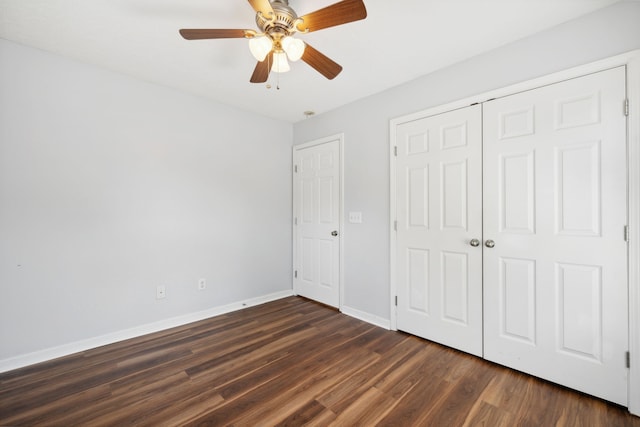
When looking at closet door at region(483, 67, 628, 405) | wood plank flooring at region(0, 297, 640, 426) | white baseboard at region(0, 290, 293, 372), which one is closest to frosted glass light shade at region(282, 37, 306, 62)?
closet door at region(483, 67, 628, 405)

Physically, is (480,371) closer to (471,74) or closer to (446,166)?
(446,166)

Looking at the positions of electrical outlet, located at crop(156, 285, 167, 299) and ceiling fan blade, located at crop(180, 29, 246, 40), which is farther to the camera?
electrical outlet, located at crop(156, 285, 167, 299)

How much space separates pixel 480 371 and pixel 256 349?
1.82 m

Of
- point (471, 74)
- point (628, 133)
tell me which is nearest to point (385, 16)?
point (471, 74)

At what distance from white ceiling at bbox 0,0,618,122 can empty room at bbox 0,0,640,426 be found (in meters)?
0.02

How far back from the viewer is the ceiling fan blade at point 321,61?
5.64ft

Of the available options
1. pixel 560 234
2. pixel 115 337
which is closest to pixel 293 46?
pixel 560 234

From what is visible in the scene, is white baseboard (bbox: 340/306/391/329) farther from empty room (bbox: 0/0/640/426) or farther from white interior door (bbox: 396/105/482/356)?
white interior door (bbox: 396/105/482/356)

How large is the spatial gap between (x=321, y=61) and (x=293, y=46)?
25 cm

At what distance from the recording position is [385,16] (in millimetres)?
1816

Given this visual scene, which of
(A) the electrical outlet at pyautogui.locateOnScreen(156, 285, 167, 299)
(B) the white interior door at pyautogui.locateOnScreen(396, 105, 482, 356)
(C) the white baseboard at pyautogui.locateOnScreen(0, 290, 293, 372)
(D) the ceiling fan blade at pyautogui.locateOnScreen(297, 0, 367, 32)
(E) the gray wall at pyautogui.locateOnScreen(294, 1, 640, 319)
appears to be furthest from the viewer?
(A) the electrical outlet at pyautogui.locateOnScreen(156, 285, 167, 299)

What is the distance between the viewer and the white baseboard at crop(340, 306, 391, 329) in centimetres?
286

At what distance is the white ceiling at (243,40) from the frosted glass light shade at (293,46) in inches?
12.2

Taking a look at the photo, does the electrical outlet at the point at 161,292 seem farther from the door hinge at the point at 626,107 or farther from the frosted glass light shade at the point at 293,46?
the door hinge at the point at 626,107
